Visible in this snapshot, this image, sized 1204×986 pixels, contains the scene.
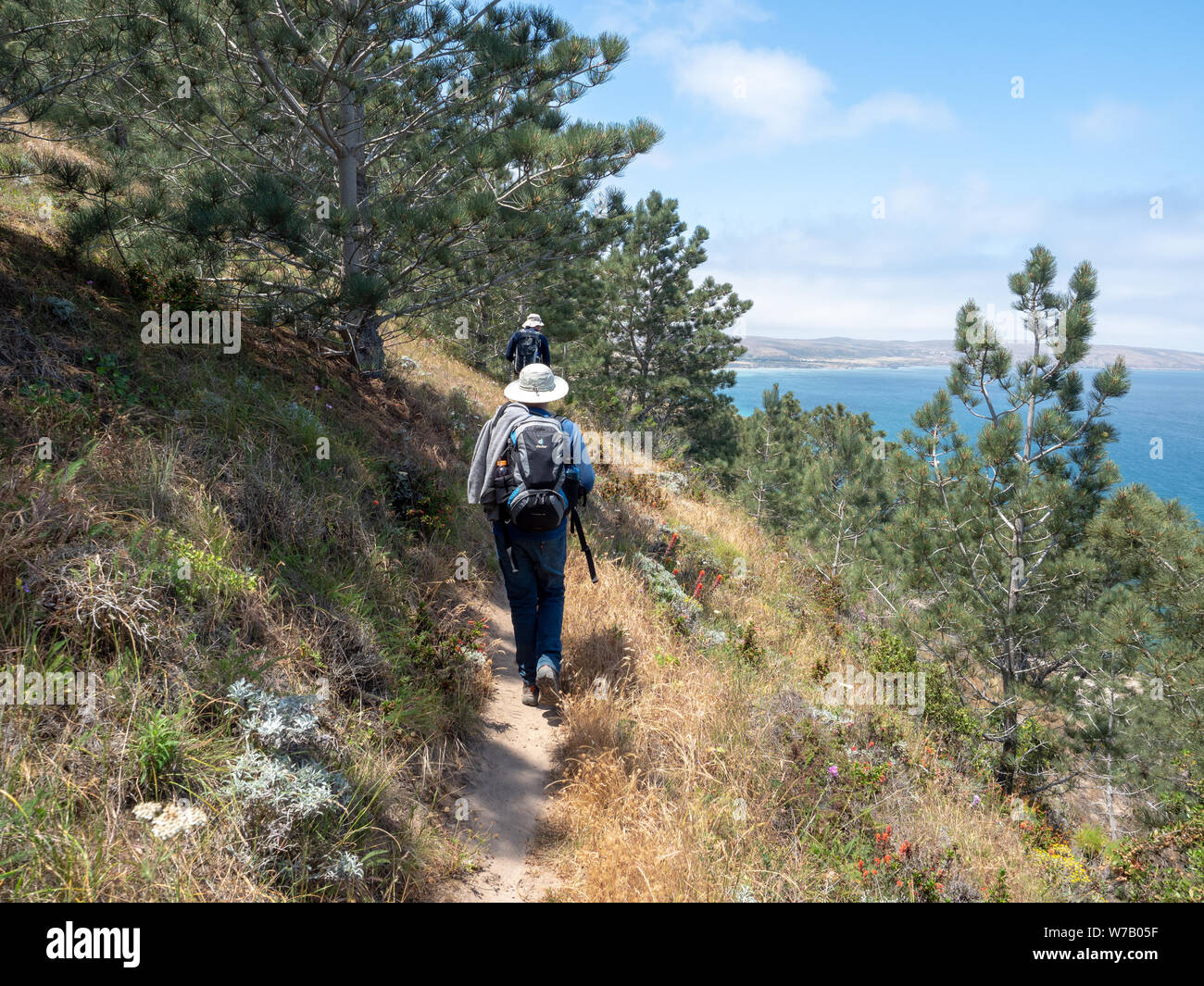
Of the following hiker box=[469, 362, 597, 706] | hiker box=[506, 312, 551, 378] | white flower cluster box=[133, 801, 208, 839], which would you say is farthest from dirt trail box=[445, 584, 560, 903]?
hiker box=[506, 312, 551, 378]

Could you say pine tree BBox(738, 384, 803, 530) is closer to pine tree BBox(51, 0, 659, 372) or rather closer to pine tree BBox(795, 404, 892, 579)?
pine tree BBox(795, 404, 892, 579)

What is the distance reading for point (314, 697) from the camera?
9.39 feet

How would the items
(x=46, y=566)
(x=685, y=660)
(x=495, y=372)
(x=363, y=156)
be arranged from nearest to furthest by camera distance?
(x=46, y=566)
(x=685, y=660)
(x=363, y=156)
(x=495, y=372)

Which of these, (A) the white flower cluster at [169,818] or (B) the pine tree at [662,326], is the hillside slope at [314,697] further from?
(B) the pine tree at [662,326]

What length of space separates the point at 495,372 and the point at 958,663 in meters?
12.5

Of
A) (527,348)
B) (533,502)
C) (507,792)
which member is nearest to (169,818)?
(507,792)

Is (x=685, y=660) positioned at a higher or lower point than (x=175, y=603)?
lower

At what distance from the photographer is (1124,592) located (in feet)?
29.2

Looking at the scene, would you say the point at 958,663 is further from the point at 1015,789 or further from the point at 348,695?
the point at 348,695

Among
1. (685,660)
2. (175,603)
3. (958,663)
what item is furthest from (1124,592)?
(175,603)

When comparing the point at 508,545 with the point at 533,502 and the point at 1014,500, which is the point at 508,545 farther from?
the point at 1014,500

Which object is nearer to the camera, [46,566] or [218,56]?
[46,566]

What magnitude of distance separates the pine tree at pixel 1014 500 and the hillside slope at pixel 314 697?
4.65 m

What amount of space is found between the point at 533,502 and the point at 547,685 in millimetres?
1344
